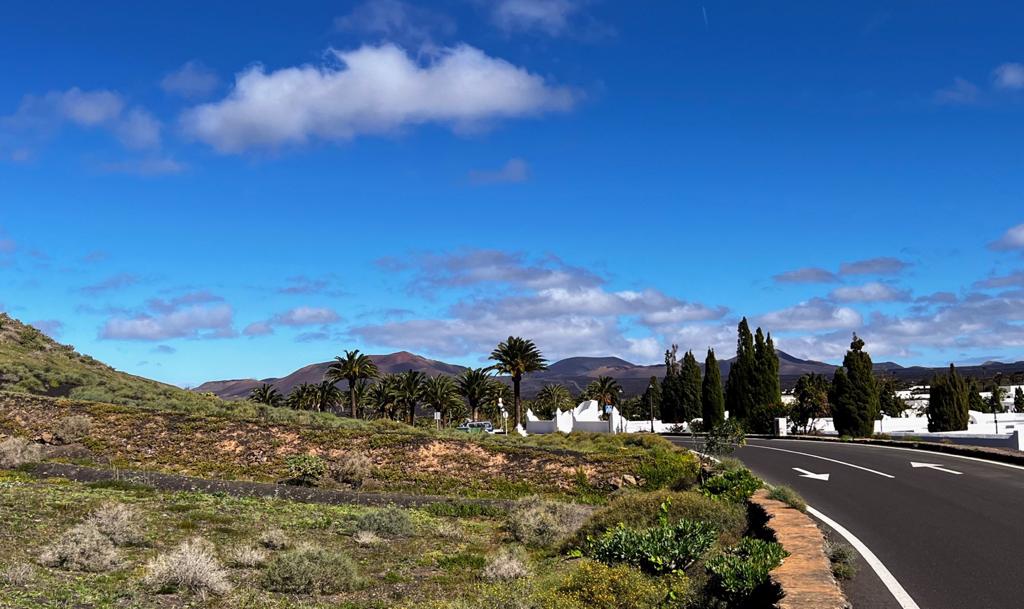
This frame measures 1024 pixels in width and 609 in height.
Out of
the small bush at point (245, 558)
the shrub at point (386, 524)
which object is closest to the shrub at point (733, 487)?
the shrub at point (386, 524)

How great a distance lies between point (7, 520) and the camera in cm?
1213

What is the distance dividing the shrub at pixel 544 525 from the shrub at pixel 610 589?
531 centimetres

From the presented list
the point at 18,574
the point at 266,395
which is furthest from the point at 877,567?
the point at 266,395

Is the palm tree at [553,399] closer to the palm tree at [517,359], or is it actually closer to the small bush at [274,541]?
the palm tree at [517,359]

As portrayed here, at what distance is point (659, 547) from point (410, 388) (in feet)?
240

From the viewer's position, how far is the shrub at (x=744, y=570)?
277 inches

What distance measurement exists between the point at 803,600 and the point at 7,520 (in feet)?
Answer: 38.9

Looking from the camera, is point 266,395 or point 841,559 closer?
point 841,559

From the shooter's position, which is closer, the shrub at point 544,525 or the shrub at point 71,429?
the shrub at point 544,525

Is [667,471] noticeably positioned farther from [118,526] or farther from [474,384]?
[474,384]

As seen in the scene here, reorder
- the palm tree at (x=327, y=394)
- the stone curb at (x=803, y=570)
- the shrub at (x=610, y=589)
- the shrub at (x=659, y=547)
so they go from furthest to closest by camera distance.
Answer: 1. the palm tree at (x=327, y=394)
2. the shrub at (x=659, y=547)
3. the shrub at (x=610, y=589)
4. the stone curb at (x=803, y=570)

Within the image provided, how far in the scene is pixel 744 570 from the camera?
285 inches

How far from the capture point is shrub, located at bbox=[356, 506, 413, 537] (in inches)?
584

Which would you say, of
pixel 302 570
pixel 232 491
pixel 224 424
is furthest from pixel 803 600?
pixel 224 424
